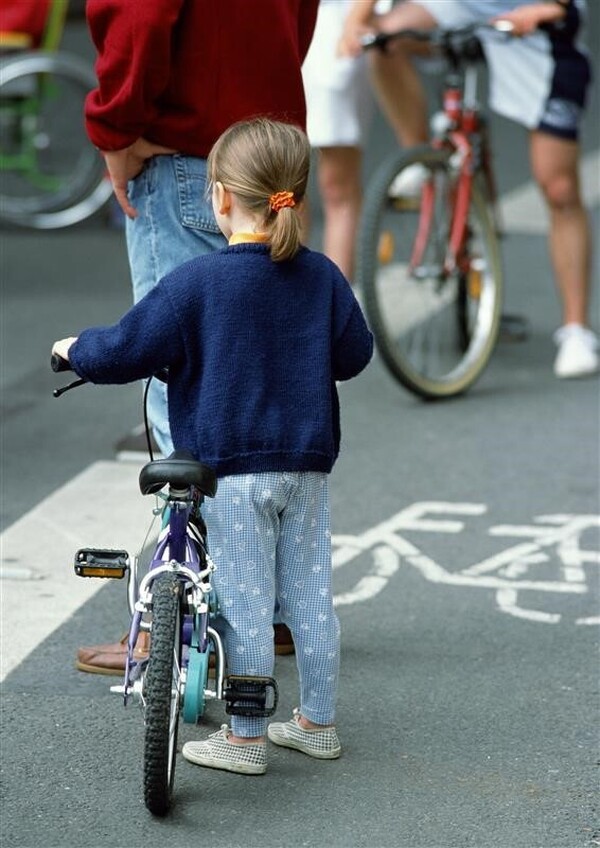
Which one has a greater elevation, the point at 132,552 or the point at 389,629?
the point at 132,552

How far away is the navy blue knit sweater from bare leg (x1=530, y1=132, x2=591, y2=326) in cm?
347

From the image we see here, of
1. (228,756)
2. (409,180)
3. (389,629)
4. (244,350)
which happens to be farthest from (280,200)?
(409,180)

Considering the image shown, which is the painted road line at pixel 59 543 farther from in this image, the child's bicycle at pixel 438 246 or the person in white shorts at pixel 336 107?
the person in white shorts at pixel 336 107

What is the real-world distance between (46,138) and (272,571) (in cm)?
682

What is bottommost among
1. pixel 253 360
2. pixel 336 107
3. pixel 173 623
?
pixel 173 623

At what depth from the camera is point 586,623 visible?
4410mm

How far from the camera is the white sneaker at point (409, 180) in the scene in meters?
6.33

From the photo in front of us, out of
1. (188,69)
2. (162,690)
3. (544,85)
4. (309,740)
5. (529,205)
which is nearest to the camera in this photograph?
(162,690)

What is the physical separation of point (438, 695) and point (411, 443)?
209 centimetres

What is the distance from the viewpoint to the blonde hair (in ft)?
10.8

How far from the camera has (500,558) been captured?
4863 mm

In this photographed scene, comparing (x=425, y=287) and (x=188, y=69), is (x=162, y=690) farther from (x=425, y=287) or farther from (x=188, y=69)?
(x=425, y=287)

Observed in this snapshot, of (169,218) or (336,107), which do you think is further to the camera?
(336,107)

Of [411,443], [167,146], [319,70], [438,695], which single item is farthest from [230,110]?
[319,70]
